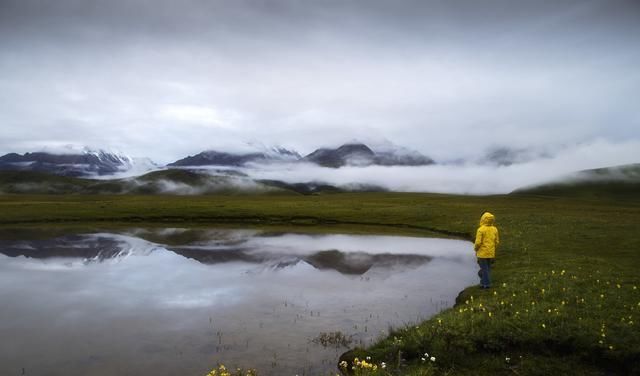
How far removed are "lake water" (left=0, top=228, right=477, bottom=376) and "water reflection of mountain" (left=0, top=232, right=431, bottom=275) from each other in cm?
17

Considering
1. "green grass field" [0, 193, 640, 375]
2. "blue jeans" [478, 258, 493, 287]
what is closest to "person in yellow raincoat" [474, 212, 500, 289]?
"blue jeans" [478, 258, 493, 287]

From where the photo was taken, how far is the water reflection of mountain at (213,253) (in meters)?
35.8

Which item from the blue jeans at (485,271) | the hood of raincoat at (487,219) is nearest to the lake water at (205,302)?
the blue jeans at (485,271)

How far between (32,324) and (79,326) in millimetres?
2153

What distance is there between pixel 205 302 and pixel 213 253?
1802 cm

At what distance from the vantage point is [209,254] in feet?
134

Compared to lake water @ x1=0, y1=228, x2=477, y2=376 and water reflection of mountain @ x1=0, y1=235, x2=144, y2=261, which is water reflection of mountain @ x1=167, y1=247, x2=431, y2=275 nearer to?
lake water @ x1=0, y1=228, x2=477, y2=376

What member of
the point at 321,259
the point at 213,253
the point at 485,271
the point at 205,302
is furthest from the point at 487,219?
the point at 213,253

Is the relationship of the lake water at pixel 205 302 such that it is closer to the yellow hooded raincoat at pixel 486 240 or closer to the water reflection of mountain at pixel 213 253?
the water reflection of mountain at pixel 213 253

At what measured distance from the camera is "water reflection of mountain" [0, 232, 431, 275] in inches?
1411

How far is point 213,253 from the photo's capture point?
1624 inches

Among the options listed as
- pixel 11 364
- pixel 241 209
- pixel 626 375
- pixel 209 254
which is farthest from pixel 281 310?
pixel 241 209

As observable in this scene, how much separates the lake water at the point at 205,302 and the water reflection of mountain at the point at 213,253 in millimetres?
168

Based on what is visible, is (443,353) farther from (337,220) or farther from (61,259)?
(337,220)
